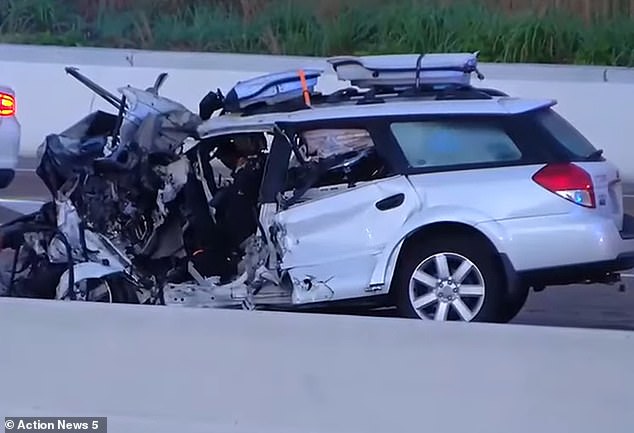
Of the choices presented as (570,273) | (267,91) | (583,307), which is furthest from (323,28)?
(570,273)

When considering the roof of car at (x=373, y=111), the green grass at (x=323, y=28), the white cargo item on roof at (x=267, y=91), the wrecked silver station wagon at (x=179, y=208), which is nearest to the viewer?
the wrecked silver station wagon at (x=179, y=208)

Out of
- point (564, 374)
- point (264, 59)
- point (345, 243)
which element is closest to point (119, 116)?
point (345, 243)

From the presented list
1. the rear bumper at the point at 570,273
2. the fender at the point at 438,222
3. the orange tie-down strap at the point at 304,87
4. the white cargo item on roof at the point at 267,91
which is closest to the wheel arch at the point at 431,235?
the fender at the point at 438,222

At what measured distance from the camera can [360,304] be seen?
9406mm

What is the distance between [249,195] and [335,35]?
13.8m

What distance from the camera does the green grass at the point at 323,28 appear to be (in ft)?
72.1

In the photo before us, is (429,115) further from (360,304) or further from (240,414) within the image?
(240,414)

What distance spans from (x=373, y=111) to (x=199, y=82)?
10757mm

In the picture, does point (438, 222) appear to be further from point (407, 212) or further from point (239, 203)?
point (239, 203)

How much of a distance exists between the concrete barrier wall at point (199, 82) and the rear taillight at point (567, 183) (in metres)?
9.46

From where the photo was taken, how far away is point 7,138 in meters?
13.3

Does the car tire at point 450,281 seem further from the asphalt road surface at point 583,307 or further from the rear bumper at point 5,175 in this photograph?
the rear bumper at point 5,175

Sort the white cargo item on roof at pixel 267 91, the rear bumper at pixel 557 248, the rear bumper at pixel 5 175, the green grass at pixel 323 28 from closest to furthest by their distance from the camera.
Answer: the rear bumper at pixel 557 248 < the white cargo item on roof at pixel 267 91 < the rear bumper at pixel 5 175 < the green grass at pixel 323 28

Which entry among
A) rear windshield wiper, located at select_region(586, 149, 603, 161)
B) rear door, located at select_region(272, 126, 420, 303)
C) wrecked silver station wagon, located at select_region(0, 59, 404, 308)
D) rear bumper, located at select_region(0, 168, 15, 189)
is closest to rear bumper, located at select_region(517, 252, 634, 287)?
rear windshield wiper, located at select_region(586, 149, 603, 161)
